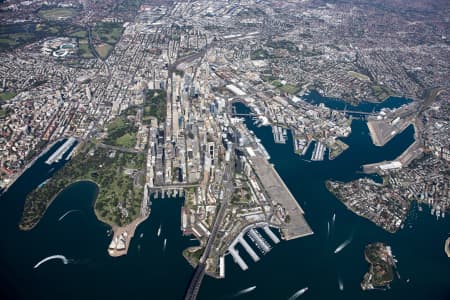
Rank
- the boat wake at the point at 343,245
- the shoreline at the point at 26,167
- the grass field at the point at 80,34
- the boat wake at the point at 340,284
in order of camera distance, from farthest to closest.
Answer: the grass field at the point at 80,34
the shoreline at the point at 26,167
the boat wake at the point at 343,245
the boat wake at the point at 340,284

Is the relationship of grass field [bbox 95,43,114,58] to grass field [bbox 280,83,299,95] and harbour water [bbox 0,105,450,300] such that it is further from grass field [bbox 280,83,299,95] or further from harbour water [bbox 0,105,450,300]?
harbour water [bbox 0,105,450,300]

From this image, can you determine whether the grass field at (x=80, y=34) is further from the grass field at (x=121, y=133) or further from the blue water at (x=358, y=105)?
the blue water at (x=358, y=105)

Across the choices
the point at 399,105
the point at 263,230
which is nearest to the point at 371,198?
the point at 263,230

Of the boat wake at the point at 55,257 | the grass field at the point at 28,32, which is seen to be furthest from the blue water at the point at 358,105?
the grass field at the point at 28,32

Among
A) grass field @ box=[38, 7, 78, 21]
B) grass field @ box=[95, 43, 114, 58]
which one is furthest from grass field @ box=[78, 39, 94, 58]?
grass field @ box=[38, 7, 78, 21]

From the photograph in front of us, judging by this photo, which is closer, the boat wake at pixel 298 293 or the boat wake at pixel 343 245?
the boat wake at pixel 298 293

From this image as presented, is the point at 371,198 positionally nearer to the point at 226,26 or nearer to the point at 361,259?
the point at 361,259
